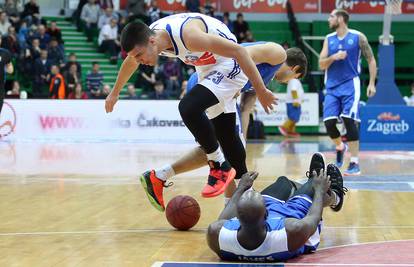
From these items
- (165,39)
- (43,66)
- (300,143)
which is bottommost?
(300,143)

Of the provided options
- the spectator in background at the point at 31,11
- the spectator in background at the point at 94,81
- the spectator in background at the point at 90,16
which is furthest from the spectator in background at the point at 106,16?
the spectator in background at the point at 94,81

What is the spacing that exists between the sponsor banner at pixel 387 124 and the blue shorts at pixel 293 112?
10.9 ft

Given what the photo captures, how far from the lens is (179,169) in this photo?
6848 millimetres

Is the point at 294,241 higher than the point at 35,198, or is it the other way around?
the point at 294,241

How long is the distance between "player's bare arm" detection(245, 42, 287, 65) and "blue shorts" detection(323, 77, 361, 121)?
171 inches

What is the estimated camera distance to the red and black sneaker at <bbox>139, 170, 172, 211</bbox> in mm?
6535

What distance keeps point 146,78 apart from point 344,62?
11.2 m

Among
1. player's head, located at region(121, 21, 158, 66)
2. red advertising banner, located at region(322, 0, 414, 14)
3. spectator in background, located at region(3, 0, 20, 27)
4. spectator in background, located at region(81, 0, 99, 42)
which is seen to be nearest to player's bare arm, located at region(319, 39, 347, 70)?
player's head, located at region(121, 21, 158, 66)

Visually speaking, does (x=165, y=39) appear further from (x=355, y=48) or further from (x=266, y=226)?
(x=355, y=48)

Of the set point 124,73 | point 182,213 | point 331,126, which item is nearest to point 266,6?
point 331,126

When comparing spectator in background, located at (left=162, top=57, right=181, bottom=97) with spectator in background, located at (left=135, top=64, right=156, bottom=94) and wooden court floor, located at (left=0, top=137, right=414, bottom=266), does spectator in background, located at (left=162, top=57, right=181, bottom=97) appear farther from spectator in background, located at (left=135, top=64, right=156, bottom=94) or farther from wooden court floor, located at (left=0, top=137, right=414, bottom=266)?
wooden court floor, located at (left=0, top=137, right=414, bottom=266)

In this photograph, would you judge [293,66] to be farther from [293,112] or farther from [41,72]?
Result: [41,72]

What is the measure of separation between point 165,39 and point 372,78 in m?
5.98

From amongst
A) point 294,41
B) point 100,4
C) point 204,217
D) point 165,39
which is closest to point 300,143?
point 294,41
